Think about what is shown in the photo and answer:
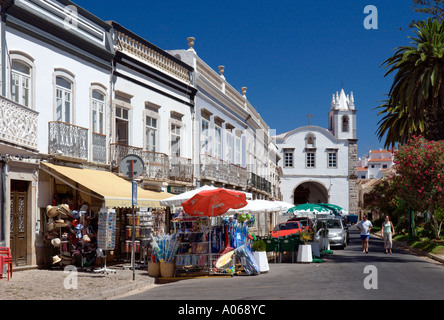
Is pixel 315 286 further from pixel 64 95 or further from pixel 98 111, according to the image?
pixel 98 111

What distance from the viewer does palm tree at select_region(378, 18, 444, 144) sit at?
29.8 meters

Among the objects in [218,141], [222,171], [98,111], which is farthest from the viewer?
[218,141]

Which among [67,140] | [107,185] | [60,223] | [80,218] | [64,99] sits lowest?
[60,223]

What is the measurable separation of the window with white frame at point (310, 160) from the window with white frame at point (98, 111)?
61.9m

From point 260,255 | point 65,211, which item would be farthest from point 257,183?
point 65,211

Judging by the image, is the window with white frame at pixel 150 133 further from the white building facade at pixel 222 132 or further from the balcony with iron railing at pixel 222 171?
the balcony with iron railing at pixel 222 171

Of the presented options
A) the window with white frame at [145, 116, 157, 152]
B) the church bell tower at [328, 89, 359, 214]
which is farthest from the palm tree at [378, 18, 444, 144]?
the church bell tower at [328, 89, 359, 214]

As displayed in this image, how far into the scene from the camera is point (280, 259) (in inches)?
878

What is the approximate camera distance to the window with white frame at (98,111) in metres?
20.7

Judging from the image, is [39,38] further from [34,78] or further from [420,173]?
[420,173]

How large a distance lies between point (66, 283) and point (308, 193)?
72330mm

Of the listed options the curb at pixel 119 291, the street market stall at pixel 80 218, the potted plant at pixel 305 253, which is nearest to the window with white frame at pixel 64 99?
the street market stall at pixel 80 218

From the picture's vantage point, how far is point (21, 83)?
17.0m
